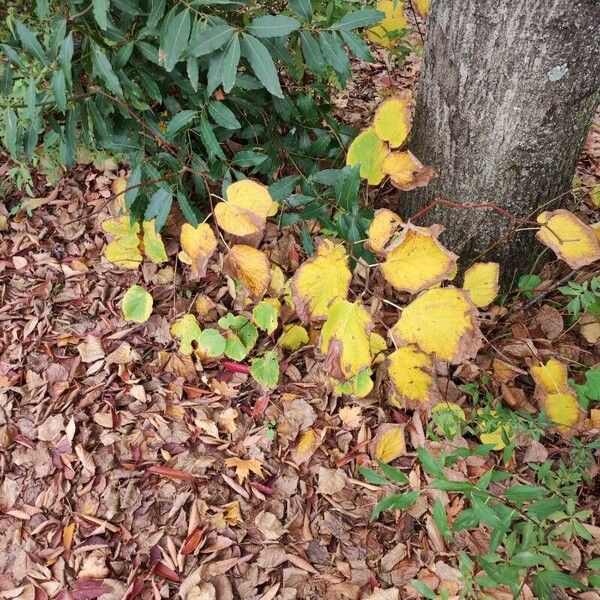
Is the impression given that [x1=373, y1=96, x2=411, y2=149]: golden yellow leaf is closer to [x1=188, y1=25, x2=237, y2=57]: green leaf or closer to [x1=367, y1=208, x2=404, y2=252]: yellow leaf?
[x1=367, y1=208, x2=404, y2=252]: yellow leaf

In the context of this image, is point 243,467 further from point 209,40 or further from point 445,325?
point 209,40

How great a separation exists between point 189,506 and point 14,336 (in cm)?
87

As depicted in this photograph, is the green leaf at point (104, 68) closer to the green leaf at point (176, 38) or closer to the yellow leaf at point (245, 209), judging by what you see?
the green leaf at point (176, 38)

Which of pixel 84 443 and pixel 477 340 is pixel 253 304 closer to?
pixel 84 443

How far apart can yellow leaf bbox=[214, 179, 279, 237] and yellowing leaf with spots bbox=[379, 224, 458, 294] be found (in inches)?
15.5

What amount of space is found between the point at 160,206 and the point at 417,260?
83cm

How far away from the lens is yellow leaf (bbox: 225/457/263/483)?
5.60 ft

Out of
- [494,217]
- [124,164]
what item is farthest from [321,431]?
[124,164]

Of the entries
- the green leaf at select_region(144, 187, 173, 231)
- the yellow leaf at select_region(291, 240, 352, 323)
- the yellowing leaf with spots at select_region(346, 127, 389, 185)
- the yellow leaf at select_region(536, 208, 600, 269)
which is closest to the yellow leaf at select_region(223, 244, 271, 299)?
the yellow leaf at select_region(291, 240, 352, 323)

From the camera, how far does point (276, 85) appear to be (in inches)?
54.8

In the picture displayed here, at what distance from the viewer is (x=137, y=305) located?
192cm

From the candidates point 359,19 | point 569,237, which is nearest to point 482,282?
point 569,237

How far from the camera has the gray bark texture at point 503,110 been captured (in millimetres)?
1375

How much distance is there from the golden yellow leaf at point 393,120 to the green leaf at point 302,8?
317mm
